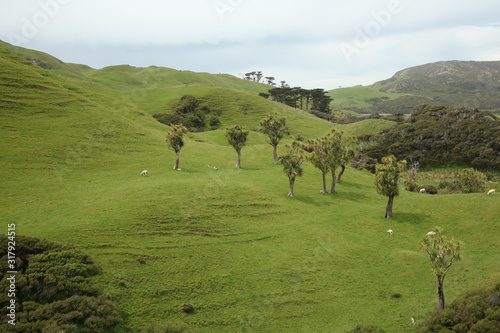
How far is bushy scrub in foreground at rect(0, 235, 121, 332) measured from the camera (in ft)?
63.6

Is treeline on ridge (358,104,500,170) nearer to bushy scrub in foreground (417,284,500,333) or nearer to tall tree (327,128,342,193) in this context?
tall tree (327,128,342,193)

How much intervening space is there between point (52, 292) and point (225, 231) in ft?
61.2

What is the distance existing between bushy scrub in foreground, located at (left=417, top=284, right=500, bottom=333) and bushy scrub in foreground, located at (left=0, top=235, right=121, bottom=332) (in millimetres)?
23298

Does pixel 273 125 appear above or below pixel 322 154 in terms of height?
above

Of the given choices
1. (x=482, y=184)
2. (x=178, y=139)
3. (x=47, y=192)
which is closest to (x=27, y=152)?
(x=47, y=192)

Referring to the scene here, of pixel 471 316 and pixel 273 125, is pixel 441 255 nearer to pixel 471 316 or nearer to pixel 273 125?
pixel 471 316

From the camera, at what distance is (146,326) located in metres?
23.0

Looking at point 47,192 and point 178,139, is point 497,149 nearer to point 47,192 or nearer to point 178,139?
point 178,139

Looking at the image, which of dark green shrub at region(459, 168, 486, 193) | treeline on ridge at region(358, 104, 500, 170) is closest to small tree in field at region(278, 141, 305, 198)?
dark green shrub at region(459, 168, 486, 193)

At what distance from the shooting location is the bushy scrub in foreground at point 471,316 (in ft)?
59.5

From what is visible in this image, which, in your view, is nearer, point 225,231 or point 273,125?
point 225,231

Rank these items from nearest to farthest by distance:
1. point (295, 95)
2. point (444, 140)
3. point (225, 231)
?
point (225, 231) → point (444, 140) → point (295, 95)

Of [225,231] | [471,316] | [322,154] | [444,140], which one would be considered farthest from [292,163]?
[444,140]

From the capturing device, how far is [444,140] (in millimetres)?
107312
